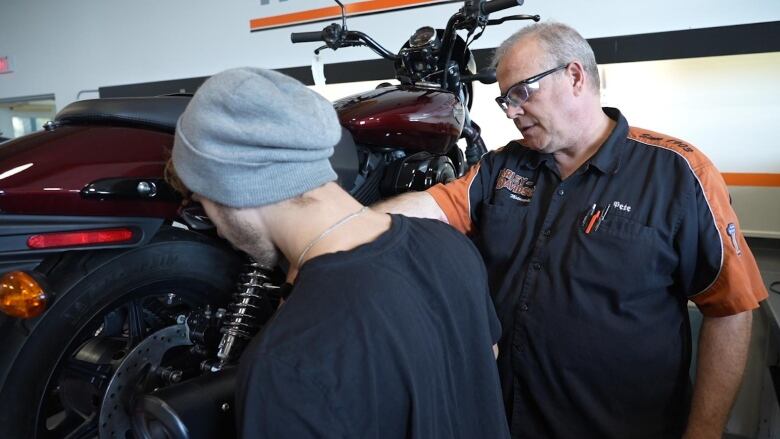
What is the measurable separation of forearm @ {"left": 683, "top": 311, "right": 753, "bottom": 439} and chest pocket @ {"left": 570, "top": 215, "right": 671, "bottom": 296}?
17 cm

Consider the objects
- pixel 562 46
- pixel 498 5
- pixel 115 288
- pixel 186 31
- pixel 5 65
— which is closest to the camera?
pixel 115 288

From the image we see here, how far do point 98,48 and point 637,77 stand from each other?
484 centimetres

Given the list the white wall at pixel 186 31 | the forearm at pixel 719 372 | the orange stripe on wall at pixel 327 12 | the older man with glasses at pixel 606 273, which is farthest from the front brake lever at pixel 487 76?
the orange stripe on wall at pixel 327 12

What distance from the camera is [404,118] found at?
1535 millimetres

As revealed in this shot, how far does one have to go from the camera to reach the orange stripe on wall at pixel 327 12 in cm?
341

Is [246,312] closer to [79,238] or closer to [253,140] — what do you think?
[79,238]

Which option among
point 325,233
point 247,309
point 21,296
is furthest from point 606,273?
point 21,296

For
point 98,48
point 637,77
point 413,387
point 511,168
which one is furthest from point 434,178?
point 98,48

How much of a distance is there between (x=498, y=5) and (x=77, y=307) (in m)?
1.42

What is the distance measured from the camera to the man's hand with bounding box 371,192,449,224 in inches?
51.7

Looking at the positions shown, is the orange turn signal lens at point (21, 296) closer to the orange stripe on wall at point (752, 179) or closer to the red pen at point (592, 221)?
Answer: the red pen at point (592, 221)

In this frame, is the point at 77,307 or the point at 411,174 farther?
the point at 411,174

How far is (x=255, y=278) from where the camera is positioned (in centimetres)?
122

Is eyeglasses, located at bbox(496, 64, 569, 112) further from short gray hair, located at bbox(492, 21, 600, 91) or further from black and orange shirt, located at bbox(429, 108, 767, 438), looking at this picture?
black and orange shirt, located at bbox(429, 108, 767, 438)
